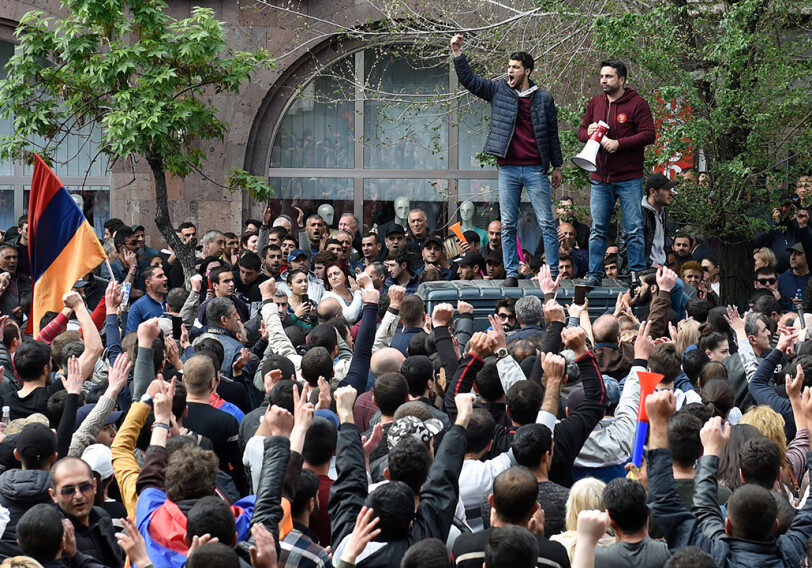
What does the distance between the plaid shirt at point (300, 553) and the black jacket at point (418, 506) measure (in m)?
0.08

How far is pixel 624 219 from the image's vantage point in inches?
448

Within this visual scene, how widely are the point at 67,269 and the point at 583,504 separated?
6.31 metres

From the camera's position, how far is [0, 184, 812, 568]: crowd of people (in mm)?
4898

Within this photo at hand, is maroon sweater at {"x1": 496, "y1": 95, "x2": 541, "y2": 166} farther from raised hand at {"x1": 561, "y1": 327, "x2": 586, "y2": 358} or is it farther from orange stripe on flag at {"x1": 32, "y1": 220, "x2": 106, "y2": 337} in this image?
raised hand at {"x1": 561, "y1": 327, "x2": 586, "y2": 358}

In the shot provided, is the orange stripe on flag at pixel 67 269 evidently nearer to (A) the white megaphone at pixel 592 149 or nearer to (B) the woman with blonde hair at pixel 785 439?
(A) the white megaphone at pixel 592 149

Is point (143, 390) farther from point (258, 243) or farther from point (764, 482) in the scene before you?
point (258, 243)

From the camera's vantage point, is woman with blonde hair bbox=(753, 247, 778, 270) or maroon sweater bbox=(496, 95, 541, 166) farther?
woman with blonde hair bbox=(753, 247, 778, 270)

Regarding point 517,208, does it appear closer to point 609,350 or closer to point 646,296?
point 646,296

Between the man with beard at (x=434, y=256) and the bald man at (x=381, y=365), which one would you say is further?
the man with beard at (x=434, y=256)

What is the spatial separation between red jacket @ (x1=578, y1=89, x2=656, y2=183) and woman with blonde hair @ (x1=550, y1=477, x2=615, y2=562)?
20.5 ft

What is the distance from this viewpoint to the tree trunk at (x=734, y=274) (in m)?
13.5

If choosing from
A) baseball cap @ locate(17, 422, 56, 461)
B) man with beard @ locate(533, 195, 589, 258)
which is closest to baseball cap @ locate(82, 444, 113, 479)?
baseball cap @ locate(17, 422, 56, 461)

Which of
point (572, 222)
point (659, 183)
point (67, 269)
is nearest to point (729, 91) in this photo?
point (659, 183)

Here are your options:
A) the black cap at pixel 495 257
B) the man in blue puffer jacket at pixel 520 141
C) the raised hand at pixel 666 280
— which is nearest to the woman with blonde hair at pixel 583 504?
the raised hand at pixel 666 280
